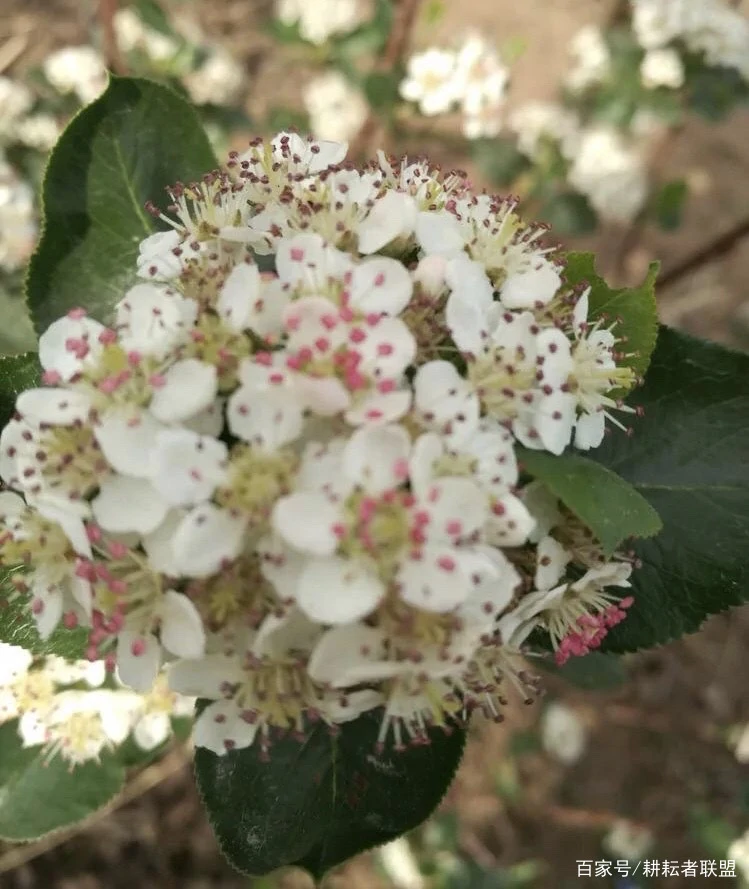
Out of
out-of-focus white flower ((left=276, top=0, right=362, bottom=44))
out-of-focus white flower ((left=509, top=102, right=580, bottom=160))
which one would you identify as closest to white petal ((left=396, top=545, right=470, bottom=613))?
out-of-focus white flower ((left=509, top=102, right=580, bottom=160))

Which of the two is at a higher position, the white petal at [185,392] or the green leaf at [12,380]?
the white petal at [185,392]

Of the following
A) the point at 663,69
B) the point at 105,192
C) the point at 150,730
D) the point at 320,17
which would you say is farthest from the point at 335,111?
the point at 150,730

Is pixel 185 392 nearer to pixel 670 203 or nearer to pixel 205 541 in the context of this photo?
pixel 205 541

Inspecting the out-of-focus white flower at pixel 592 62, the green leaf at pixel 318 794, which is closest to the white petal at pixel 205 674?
the green leaf at pixel 318 794

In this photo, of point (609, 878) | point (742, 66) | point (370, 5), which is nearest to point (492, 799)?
point (609, 878)

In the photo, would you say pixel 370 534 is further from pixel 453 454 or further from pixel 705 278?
pixel 705 278

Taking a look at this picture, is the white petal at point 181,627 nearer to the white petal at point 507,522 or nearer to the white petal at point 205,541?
the white petal at point 205,541

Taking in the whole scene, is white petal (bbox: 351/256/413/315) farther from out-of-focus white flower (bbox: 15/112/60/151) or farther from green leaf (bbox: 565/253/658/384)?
out-of-focus white flower (bbox: 15/112/60/151)
